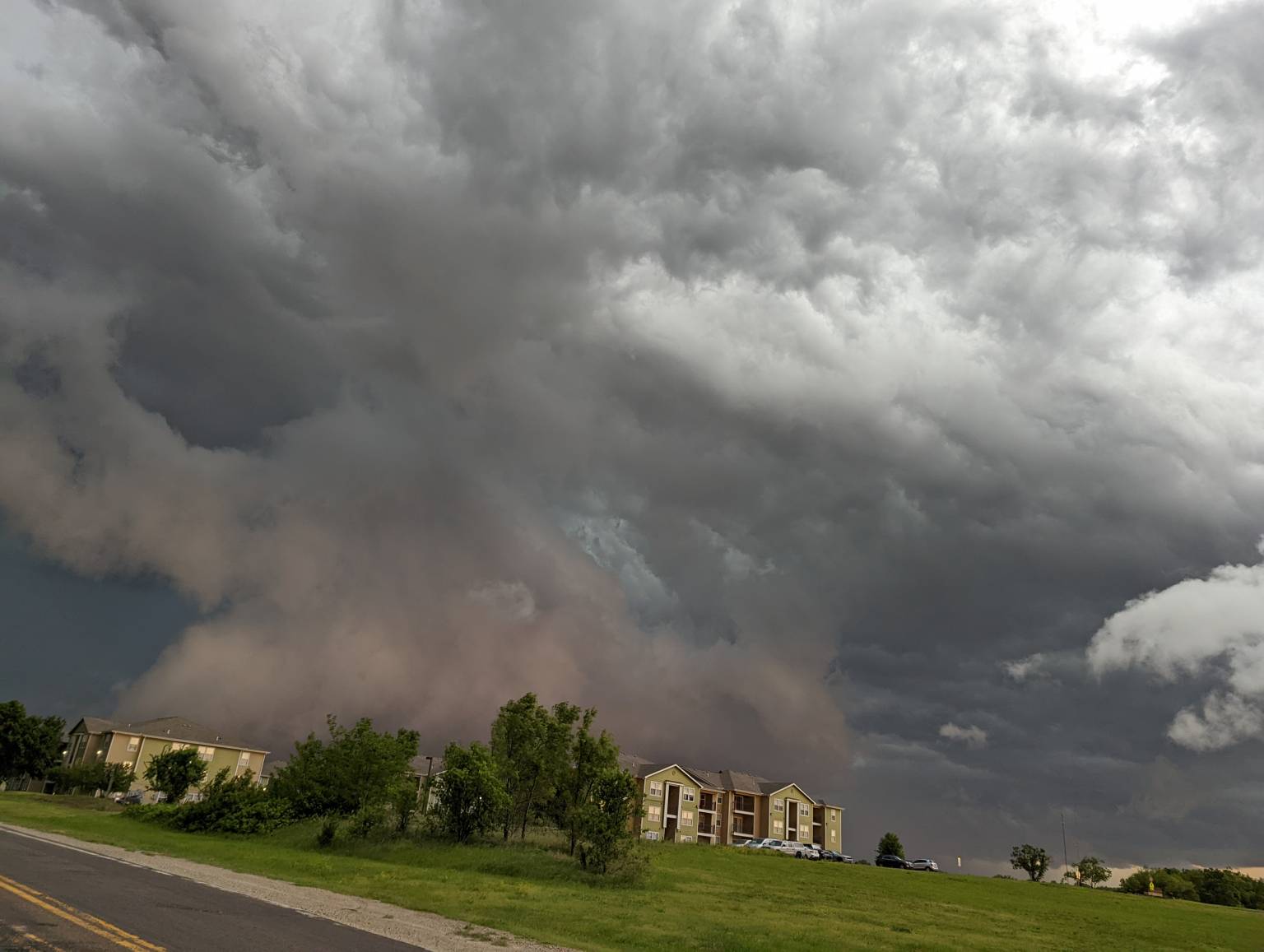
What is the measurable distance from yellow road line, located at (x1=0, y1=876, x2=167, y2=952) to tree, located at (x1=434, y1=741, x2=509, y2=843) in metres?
35.7

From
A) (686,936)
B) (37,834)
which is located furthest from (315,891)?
(37,834)

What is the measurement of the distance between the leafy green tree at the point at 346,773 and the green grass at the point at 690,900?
468cm

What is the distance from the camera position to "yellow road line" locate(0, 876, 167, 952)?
16.4 m

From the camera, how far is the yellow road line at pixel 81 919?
53.8 feet

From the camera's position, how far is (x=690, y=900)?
41312 millimetres

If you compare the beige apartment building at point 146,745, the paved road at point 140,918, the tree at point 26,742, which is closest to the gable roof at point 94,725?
the beige apartment building at point 146,745

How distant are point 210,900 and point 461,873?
2372 cm

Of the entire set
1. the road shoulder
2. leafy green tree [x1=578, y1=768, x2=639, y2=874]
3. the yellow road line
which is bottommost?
the road shoulder

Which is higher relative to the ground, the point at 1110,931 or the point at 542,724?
the point at 542,724

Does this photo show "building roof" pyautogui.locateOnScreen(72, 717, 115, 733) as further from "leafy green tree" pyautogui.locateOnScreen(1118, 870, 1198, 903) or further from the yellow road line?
"leafy green tree" pyautogui.locateOnScreen(1118, 870, 1198, 903)

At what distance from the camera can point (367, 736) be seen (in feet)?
216

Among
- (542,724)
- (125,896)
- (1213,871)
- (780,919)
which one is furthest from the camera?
(1213,871)

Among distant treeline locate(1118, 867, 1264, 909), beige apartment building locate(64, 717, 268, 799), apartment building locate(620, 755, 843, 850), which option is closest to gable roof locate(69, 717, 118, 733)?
beige apartment building locate(64, 717, 268, 799)

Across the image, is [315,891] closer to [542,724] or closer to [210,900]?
[210,900]
